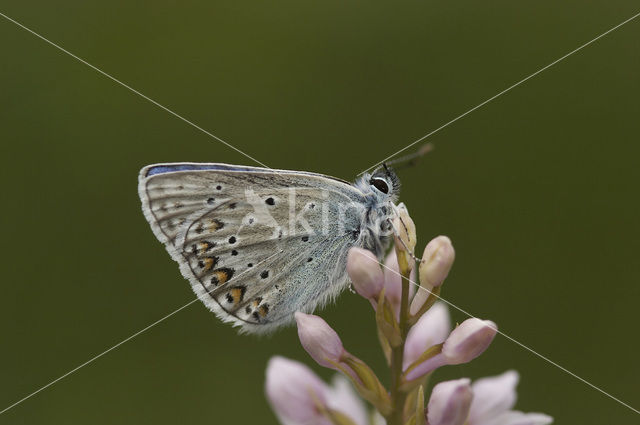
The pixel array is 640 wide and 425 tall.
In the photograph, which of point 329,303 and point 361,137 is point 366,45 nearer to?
point 361,137

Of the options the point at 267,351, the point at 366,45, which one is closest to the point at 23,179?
the point at 267,351

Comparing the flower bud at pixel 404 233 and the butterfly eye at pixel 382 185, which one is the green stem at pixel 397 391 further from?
the butterfly eye at pixel 382 185

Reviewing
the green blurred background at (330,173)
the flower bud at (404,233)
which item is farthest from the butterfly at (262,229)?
the green blurred background at (330,173)

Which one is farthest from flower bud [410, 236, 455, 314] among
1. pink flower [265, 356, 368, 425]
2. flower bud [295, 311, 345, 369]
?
pink flower [265, 356, 368, 425]

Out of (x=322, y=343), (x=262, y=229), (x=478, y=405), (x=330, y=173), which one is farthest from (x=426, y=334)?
(x=330, y=173)

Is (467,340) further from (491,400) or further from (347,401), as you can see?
(347,401)
